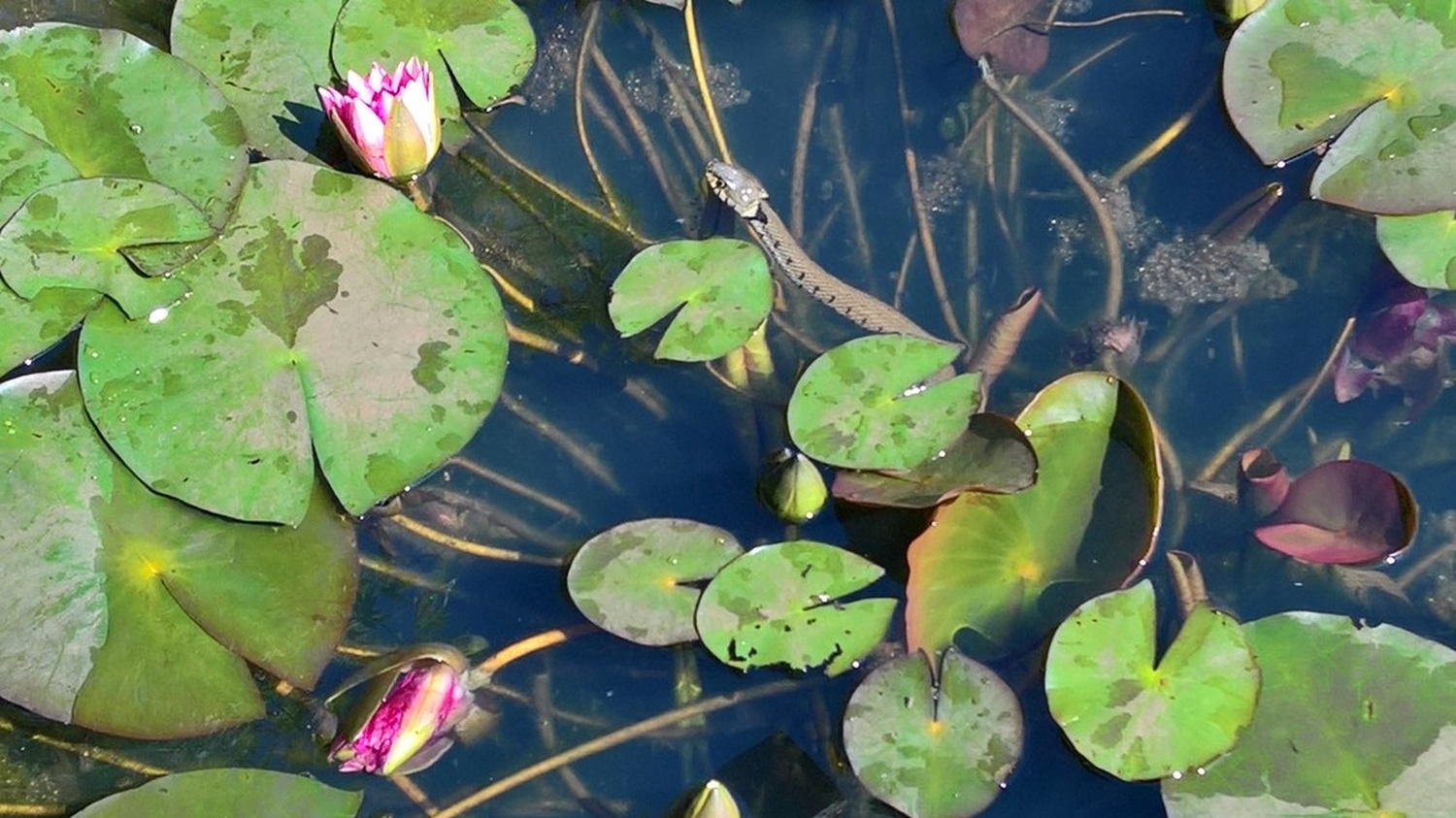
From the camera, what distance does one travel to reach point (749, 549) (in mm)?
2436

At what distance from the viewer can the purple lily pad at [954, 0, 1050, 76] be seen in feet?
9.82

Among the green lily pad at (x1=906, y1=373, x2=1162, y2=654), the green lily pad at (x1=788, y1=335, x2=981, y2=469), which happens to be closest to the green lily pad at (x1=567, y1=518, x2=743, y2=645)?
the green lily pad at (x1=788, y1=335, x2=981, y2=469)

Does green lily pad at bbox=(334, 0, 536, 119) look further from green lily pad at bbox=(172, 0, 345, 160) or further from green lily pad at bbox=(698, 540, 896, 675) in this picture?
green lily pad at bbox=(698, 540, 896, 675)

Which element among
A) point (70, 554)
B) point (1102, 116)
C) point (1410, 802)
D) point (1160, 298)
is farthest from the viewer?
point (1102, 116)

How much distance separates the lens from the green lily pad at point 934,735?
223 cm

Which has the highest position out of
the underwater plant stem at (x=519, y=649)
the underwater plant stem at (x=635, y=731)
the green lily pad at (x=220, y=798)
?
the underwater plant stem at (x=519, y=649)

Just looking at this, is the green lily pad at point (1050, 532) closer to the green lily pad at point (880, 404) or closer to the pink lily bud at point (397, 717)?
the green lily pad at point (880, 404)

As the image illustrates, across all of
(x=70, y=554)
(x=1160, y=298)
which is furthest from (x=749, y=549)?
(x=70, y=554)

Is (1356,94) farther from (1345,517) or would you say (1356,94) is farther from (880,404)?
(880,404)

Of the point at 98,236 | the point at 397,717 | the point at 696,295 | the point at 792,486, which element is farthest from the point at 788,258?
the point at 98,236

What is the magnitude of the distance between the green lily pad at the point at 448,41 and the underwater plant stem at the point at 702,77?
16.7 inches

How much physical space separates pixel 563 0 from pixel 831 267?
109cm

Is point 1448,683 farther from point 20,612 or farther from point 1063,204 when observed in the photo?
point 20,612

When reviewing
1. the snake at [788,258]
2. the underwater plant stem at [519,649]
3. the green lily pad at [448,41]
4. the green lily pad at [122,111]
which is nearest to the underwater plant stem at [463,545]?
the underwater plant stem at [519,649]
